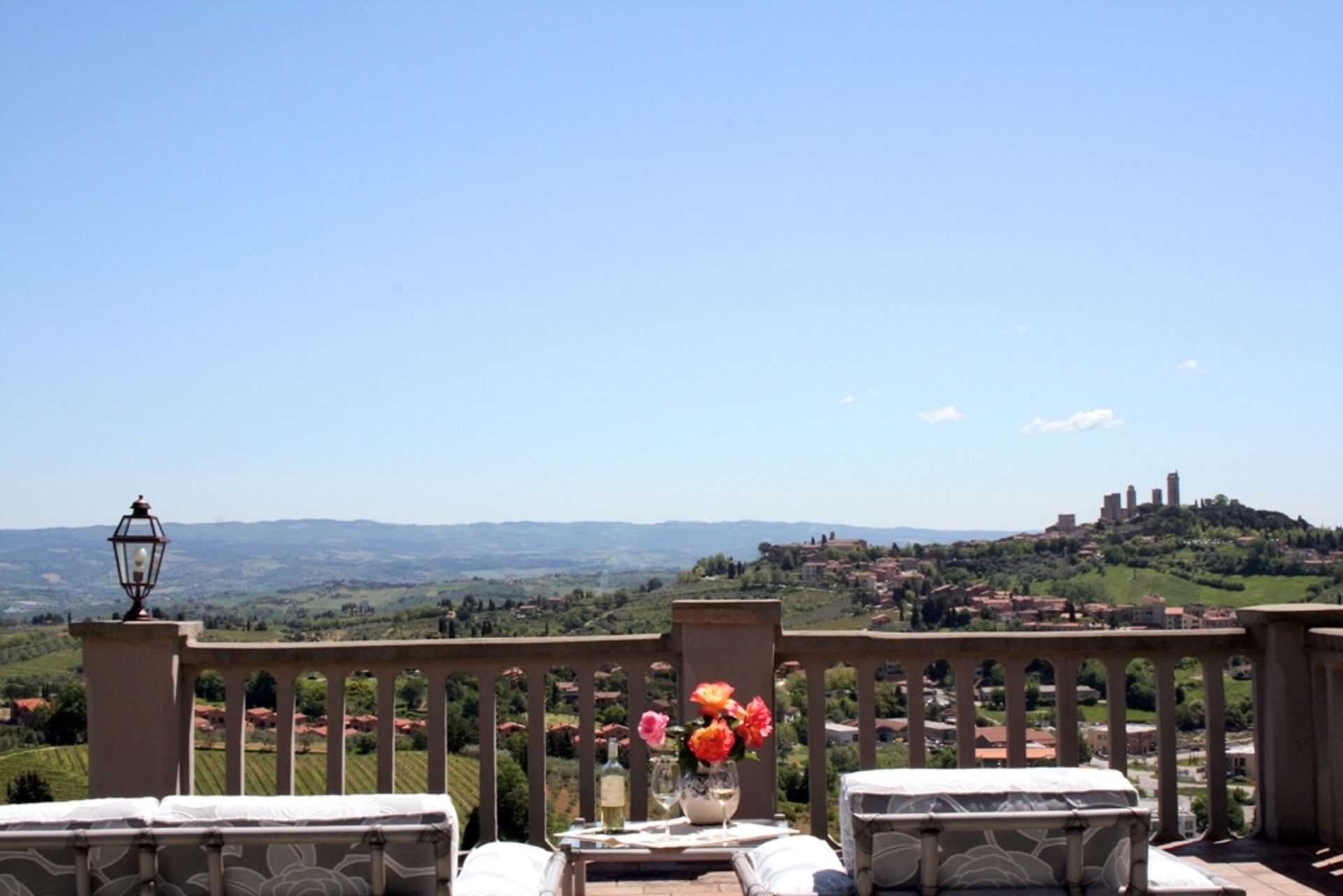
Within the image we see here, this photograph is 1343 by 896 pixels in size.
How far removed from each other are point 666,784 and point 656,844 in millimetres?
397

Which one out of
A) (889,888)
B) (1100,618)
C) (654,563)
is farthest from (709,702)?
(654,563)

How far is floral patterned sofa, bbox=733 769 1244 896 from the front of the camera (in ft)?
10.4

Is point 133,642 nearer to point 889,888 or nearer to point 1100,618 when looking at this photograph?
point 889,888

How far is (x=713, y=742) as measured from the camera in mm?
4258

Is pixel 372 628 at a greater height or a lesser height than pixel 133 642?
lesser

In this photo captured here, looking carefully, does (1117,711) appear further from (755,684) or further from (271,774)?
(271,774)

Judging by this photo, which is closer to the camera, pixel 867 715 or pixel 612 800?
pixel 612 800

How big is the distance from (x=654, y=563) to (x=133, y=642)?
6649cm

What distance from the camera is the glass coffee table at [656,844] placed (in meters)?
4.06

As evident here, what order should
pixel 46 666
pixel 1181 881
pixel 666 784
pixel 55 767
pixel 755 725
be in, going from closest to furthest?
pixel 1181 881 < pixel 755 725 < pixel 666 784 < pixel 55 767 < pixel 46 666

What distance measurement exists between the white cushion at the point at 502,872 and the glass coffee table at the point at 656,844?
45 centimetres

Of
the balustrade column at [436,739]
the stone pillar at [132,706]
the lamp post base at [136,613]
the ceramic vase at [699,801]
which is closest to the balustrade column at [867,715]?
the ceramic vase at [699,801]

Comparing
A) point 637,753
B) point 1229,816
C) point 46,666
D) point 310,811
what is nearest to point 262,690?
point 637,753

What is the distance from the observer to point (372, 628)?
27.7 m
